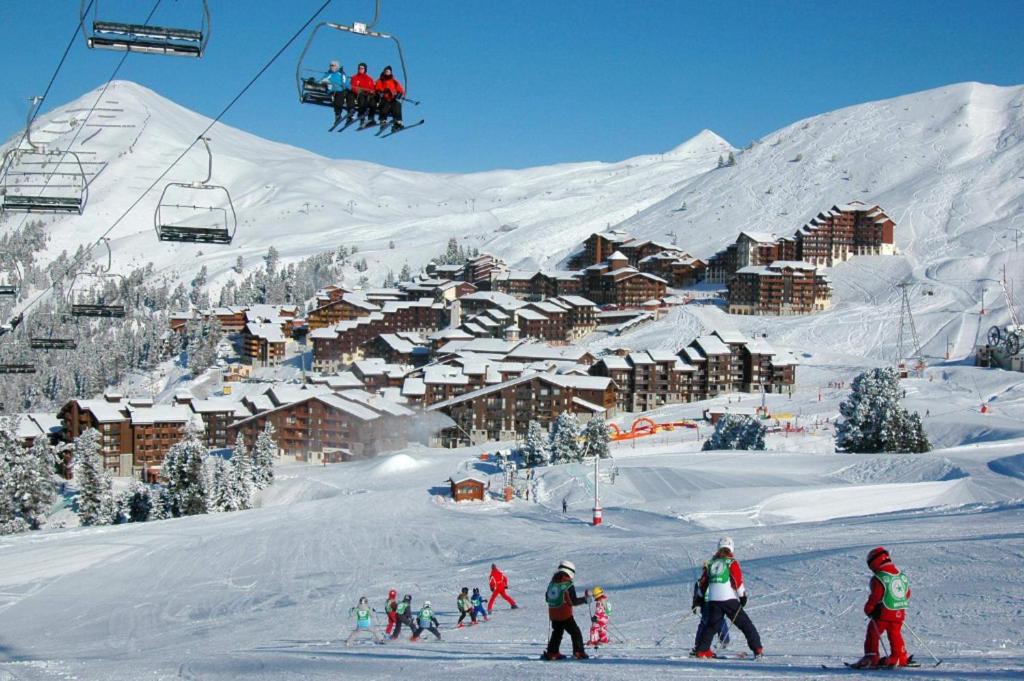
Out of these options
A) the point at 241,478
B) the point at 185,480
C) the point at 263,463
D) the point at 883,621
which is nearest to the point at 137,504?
the point at 185,480

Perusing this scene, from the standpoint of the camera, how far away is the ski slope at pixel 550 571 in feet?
30.5

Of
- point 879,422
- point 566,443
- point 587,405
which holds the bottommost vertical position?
point 566,443

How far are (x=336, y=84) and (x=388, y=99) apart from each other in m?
0.55

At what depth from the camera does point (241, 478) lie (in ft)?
135

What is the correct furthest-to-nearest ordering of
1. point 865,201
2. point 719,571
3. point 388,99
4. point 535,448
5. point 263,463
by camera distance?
point 865,201
point 263,463
point 535,448
point 388,99
point 719,571

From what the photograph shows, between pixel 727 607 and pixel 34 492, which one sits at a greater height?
pixel 727 607

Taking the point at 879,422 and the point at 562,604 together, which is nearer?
the point at 562,604

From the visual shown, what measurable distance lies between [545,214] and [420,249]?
131 ft

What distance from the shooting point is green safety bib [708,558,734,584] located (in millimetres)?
7609

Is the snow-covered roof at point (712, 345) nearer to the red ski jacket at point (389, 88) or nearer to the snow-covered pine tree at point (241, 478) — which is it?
the snow-covered pine tree at point (241, 478)

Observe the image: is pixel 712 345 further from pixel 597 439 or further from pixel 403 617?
pixel 403 617

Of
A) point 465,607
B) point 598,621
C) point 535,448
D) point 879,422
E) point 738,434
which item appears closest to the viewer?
point 598,621

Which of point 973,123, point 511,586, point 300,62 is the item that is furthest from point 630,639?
point 973,123

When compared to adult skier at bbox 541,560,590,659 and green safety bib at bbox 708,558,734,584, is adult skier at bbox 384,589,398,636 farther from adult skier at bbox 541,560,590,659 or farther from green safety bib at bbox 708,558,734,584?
green safety bib at bbox 708,558,734,584
